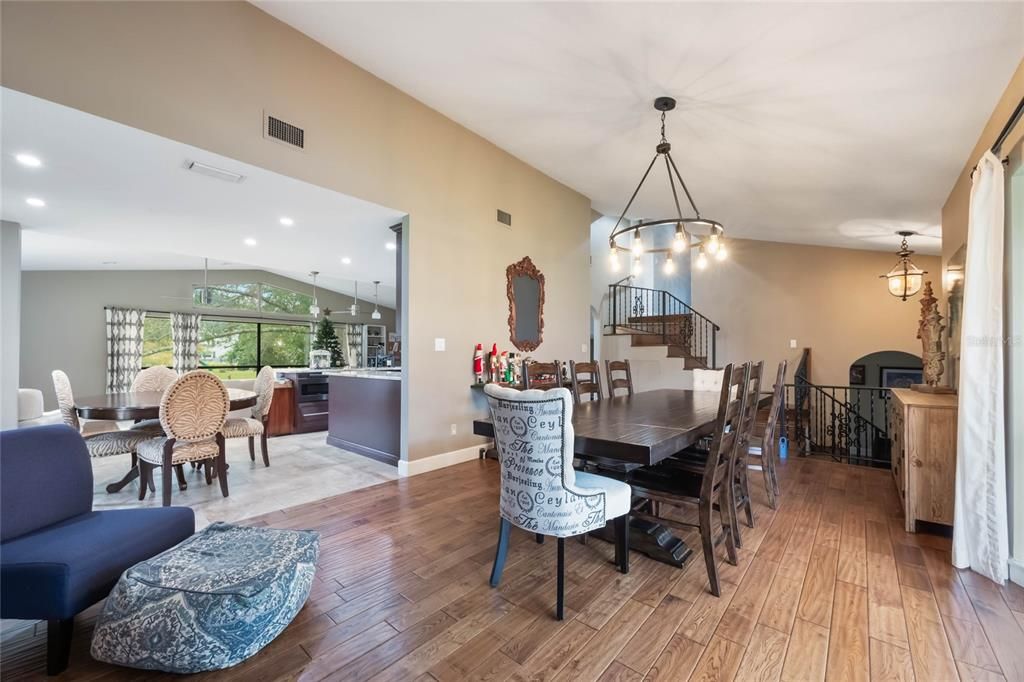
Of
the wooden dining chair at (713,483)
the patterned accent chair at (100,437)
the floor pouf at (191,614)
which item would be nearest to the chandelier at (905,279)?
the wooden dining chair at (713,483)

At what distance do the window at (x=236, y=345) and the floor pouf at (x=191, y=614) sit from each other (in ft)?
24.4

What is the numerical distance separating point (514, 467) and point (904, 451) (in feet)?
9.08

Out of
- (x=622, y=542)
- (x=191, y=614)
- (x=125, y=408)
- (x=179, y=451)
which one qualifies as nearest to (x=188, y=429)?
(x=179, y=451)

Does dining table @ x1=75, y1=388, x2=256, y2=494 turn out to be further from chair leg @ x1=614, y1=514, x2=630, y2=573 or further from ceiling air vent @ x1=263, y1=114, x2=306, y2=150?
chair leg @ x1=614, y1=514, x2=630, y2=573

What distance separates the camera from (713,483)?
2.04m

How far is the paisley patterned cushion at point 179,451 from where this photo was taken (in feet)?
10.1

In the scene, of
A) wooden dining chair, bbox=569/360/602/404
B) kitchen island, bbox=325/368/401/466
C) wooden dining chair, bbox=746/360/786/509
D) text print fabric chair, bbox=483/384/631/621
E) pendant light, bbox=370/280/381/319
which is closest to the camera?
text print fabric chair, bbox=483/384/631/621

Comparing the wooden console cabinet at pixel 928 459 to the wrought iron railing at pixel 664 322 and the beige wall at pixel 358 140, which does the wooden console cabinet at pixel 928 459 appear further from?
the wrought iron railing at pixel 664 322

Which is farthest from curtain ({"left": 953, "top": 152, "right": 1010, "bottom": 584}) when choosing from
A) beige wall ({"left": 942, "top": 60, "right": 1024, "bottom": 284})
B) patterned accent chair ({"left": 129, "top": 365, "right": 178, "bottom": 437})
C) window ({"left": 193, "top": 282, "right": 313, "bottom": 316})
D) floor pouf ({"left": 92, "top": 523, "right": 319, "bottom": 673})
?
window ({"left": 193, "top": 282, "right": 313, "bottom": 316})

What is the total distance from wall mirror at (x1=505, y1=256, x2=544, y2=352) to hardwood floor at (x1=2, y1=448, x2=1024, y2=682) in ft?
8.89

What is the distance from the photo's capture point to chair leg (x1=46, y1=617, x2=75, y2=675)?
1.49 m

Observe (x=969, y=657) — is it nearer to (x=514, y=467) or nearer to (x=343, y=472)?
(x=514, y=467)

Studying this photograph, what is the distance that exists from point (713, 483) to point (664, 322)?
638 centimetres

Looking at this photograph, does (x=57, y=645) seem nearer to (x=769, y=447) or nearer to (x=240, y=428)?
(x=240, y=428)
